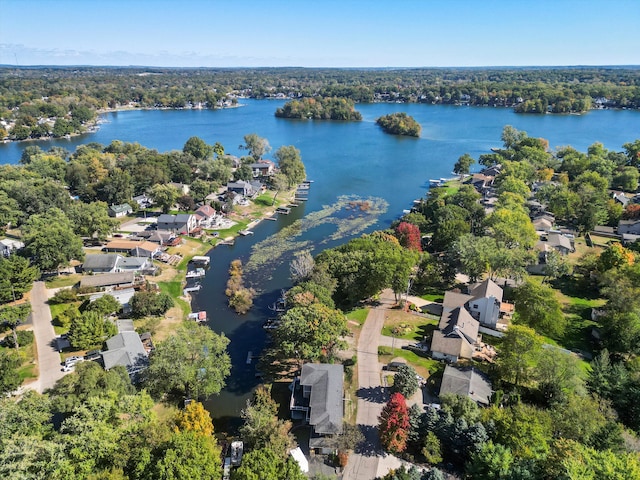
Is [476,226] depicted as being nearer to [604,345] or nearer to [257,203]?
[604,345]

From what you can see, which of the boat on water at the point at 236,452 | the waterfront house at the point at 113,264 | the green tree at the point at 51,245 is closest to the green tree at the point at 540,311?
the boat on water at the point at 236,452

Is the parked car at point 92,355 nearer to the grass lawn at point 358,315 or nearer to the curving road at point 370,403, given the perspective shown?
the curving road at point 370,403

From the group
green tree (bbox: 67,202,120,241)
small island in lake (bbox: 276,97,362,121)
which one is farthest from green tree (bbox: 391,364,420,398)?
small island in lake (bbox: 276,97,362,121)

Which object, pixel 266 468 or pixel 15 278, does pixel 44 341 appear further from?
pixel 266 468

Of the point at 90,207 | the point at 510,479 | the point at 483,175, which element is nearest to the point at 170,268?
the point at 90,207

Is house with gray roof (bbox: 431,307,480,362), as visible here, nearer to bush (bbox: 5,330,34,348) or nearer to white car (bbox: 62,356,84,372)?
white car (bbox: 62,356,84,372)

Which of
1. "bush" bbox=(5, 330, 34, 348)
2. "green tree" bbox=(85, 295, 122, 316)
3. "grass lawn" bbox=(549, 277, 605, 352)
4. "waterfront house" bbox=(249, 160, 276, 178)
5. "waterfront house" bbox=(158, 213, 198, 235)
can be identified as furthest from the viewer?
"waterfront house" bbox=(249, 160, 276, 178)
